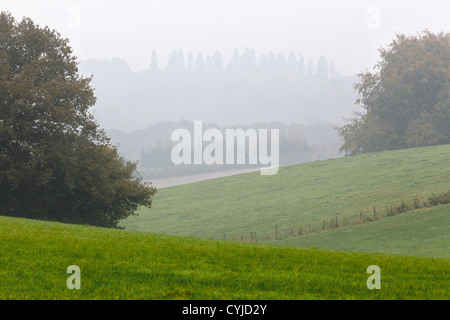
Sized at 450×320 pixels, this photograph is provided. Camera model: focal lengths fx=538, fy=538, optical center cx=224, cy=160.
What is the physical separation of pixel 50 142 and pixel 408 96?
228 feet

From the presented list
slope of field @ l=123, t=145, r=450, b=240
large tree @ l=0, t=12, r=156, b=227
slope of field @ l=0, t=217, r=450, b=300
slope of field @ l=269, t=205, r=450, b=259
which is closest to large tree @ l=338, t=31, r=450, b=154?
slope of field @ l=123, t=145, r=450, b=240

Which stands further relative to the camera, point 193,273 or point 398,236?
point 398,236

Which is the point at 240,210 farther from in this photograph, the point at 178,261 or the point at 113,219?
the point at 178,261

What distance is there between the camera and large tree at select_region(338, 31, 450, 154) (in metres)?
89.5

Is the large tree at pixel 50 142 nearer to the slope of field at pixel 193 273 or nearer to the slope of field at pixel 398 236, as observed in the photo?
the slope of field at pixel 398 236

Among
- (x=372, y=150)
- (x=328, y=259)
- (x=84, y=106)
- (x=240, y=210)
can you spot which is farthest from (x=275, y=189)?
(x=328, y=259)

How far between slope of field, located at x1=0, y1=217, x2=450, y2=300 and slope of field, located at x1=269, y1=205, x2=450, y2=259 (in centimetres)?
1833

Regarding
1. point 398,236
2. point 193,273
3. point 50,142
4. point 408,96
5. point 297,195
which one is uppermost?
point 408,96

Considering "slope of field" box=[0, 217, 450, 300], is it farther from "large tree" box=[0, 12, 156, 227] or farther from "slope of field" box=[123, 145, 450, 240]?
"slope of field" box=[123, 145, 450, 240]

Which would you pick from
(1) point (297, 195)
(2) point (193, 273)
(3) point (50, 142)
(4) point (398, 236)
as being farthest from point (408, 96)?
(2) point (193, 273)

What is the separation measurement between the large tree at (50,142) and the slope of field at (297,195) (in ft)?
54.6

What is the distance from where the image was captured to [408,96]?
91.9 metres

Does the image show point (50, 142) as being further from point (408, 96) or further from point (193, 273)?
point (408, 96)

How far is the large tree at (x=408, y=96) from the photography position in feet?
294
